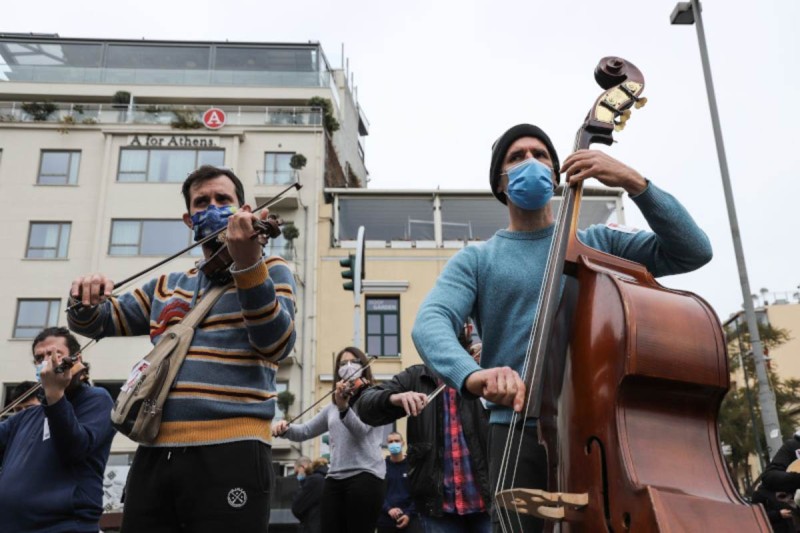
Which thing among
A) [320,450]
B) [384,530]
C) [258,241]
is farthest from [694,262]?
[320,450]

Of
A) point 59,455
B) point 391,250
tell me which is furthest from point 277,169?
point 59,455

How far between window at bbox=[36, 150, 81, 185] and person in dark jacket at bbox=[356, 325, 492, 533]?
29.3 meters

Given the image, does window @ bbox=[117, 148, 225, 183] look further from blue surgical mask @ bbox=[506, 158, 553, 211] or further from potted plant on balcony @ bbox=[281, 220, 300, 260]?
blue surgical mask @ bbox=[506, 158, 553, 211]

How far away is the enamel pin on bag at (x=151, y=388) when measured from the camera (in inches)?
107

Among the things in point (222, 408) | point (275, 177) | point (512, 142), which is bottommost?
point (222, 408)

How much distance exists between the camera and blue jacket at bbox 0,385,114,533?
12.9 ft

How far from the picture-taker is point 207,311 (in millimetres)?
2982

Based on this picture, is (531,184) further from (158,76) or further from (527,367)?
(158,76)

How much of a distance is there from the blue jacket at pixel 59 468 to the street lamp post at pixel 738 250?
10137mm

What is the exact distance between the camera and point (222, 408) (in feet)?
9.24

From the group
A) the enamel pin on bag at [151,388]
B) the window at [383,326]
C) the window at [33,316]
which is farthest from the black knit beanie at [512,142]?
the window at [33,316]

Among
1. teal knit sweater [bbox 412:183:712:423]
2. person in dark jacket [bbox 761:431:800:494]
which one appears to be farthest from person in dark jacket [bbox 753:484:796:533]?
teal knit sweater [bbox 412:183:712:423]

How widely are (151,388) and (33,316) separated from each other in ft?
94.1

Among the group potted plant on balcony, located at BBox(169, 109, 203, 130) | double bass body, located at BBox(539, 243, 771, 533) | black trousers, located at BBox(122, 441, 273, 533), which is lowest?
black trousers, located at BBox(122, 441, 273, 533)
